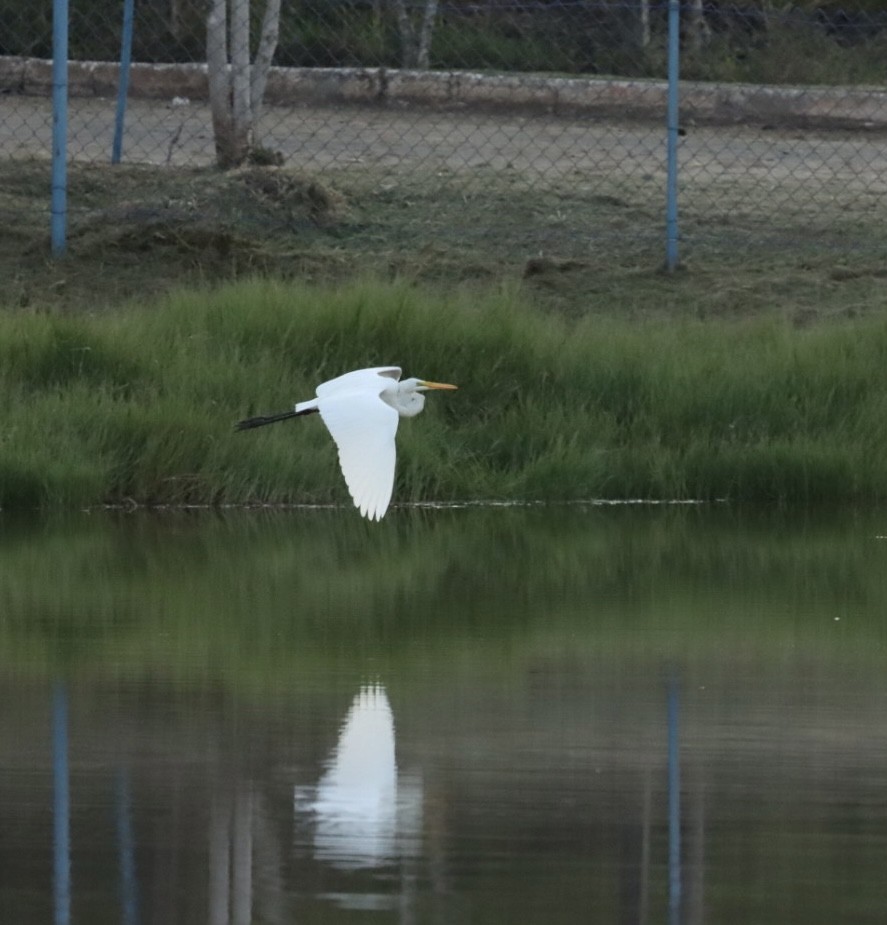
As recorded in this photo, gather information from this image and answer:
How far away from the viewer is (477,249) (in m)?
12.7

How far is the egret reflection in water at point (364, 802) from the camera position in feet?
14.2

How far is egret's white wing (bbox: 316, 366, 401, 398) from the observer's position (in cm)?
836

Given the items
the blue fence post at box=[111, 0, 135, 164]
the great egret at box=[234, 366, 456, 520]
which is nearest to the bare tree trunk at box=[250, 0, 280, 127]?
the blue fence post at box=[111, 0, 135, 164]

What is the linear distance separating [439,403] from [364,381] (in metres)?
1.91

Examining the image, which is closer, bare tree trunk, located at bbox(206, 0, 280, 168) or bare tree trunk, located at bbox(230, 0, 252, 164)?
bare tree trunk, located at bbox(230, 0, 252, 164)

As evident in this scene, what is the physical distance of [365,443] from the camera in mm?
7531

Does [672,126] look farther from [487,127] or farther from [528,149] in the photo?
[487,127]

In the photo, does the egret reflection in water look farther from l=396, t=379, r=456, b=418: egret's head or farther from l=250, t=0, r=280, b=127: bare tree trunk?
l=250, t=0, r=280, b=127: bare tree trunk

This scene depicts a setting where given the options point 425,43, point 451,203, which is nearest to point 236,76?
point 451,203

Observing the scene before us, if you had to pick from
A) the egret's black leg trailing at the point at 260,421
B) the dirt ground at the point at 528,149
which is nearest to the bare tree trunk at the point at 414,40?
the dirt ground at the point at 528,149

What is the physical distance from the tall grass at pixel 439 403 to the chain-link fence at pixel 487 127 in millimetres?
1877

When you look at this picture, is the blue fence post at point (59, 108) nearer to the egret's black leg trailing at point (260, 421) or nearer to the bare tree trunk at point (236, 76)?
the bare tree trunk at point (236, 76)

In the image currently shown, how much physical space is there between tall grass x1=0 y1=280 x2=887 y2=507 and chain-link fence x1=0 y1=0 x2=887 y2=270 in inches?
73.9

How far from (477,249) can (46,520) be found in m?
4.15
